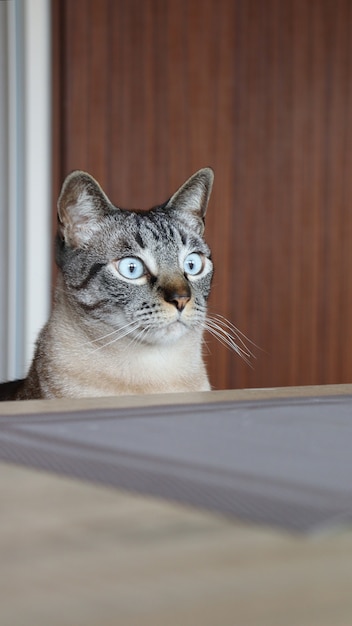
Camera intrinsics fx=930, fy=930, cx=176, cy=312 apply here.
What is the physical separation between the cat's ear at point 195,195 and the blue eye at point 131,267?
0.21 m

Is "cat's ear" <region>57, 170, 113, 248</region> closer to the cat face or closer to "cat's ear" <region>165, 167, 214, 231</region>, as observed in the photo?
the cat face

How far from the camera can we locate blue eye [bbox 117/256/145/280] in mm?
1621

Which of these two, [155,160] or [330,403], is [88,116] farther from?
[330,403]

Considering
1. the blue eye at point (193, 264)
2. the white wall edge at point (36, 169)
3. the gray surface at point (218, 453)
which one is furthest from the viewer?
the white wall edge at point (36, 169)

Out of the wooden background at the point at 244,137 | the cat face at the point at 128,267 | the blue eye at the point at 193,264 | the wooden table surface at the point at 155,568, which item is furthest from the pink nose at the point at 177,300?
the wooden background at the point at 244,137

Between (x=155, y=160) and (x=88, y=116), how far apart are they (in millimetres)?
329

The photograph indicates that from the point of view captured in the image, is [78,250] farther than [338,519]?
Yes

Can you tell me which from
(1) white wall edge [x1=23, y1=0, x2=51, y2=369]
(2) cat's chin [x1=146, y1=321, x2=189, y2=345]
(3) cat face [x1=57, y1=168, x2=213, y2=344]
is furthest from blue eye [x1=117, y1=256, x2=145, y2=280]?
(1) white wall edge [x1=23, y1=0, x2=51, y2=369]

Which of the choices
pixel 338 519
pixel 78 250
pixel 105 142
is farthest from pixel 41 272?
pixel 338 519

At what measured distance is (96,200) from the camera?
5.44ft

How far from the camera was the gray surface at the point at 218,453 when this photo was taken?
390 mm

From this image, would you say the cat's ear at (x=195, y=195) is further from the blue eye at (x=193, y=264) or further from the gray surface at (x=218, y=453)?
the gray surface at (x=218, y=453)

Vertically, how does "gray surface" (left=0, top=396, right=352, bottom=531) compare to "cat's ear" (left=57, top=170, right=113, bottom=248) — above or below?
below

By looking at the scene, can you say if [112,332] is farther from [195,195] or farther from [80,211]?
[195,195]
